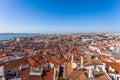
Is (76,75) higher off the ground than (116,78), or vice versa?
(76,75)

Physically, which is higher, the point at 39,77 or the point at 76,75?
the point at 76,75

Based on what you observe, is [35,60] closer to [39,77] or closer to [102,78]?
[39,77]

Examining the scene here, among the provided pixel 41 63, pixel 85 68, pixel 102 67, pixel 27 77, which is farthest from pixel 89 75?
pixel 41 63

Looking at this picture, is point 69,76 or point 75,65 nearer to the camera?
point 69,76

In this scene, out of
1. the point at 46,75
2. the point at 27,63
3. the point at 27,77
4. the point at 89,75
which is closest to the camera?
the point at 89,75

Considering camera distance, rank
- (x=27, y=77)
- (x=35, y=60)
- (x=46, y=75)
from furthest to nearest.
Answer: (x=35, y=60) < (x=46, y=75) < (x=27, y=77)

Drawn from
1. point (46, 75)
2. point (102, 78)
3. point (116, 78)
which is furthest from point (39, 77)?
point (116, 78)

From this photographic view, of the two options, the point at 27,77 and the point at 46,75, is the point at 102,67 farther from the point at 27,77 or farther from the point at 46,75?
the point at 27,77

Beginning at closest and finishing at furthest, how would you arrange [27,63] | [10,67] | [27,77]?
1. [27,77]
2. [10,67]
3. [27,63]

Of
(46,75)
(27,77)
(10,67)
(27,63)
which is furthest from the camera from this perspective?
(27,63)
